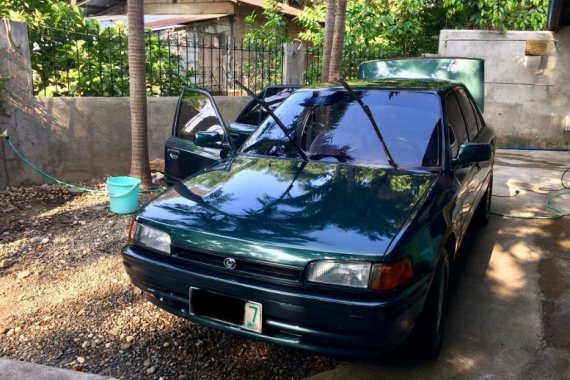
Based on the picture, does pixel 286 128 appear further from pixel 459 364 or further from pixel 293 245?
pixel 459 364

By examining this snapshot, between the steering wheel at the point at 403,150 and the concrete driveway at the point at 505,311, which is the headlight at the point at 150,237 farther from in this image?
the steering wheel at the point at 403,150

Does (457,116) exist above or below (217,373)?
above

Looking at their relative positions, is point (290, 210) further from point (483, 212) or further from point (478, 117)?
point (483, 212)

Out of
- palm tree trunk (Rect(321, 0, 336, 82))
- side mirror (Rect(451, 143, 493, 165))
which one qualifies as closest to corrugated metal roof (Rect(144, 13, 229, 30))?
palm tree trunk (Rect(321, 0, 336, 82))

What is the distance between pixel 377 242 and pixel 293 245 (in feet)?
1.31

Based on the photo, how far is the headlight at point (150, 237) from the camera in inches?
110

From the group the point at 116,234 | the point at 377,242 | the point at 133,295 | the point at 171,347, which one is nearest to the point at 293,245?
the point at 377,242

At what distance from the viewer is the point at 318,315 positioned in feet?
7.95

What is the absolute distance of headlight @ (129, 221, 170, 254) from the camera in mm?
2803

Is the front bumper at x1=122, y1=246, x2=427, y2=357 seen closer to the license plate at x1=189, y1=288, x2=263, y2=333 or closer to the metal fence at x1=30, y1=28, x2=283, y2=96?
the license plate at x1=189, y1=288, x2=263, y2=333

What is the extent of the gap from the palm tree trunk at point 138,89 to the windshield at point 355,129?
106 inches

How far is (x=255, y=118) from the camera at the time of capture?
5891 millimetres

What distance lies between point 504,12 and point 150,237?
10116 millimetres

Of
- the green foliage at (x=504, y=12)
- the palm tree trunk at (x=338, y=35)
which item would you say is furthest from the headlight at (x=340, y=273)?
the green foliage at (x=504, y=12)
